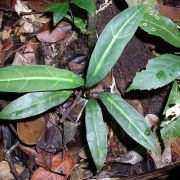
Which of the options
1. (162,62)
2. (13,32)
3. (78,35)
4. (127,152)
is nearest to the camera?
(162,62)

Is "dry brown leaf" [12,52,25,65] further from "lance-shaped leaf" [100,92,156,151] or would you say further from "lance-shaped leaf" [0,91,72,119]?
"lance-shaped leaf" [100,92,156,151]

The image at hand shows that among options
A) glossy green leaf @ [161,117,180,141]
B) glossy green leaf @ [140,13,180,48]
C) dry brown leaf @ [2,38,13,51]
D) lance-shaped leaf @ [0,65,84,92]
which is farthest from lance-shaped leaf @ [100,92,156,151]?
dry brown leaf @ [2,38,13,51]

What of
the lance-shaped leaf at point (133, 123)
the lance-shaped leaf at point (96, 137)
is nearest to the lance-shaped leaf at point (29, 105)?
the lance-shaped leaf at point (96, 137)

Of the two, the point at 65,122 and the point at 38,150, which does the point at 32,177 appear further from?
the point at 65,122

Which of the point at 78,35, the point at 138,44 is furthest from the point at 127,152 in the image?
the point at 78,35

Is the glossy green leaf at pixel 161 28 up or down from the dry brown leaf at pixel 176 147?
up

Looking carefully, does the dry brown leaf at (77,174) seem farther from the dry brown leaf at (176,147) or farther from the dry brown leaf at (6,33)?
the dry brown leaf at (6,33)

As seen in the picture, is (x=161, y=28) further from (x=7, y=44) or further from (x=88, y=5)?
(x=7, y=44)
